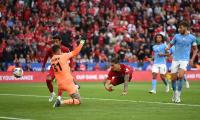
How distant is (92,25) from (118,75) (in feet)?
65.7

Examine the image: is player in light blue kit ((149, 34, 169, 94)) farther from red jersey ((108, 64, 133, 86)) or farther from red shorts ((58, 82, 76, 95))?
red shorts ((58, 82, 76, 95))

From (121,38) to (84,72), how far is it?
473 centimetres

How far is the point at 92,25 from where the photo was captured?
4094 centimetres

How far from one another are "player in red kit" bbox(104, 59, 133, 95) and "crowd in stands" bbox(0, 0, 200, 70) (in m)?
15.0

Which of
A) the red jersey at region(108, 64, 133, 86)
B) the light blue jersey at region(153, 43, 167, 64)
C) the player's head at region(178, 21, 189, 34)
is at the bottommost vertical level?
the red jersey at region(108, 64, 133, 86)

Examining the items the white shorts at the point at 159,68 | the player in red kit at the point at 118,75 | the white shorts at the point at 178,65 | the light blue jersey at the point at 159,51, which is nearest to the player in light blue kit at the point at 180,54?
the white shorts at the point at 178,65

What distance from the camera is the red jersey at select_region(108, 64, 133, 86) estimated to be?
20.7 m

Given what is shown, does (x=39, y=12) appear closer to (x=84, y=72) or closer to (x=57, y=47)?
(x=84, y=72)

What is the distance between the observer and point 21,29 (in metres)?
37.8

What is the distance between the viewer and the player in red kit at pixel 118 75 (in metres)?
20.7

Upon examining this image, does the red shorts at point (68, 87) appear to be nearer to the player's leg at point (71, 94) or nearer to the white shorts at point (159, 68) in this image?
the player's leg at point (71, 94)

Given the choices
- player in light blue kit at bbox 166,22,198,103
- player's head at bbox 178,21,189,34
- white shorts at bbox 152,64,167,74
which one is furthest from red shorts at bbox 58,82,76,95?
white shorts at bbox 152,64,167,74

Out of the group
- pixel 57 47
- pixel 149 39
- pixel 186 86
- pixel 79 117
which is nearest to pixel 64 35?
pixel 149 39

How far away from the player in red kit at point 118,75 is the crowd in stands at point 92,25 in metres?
15.0
